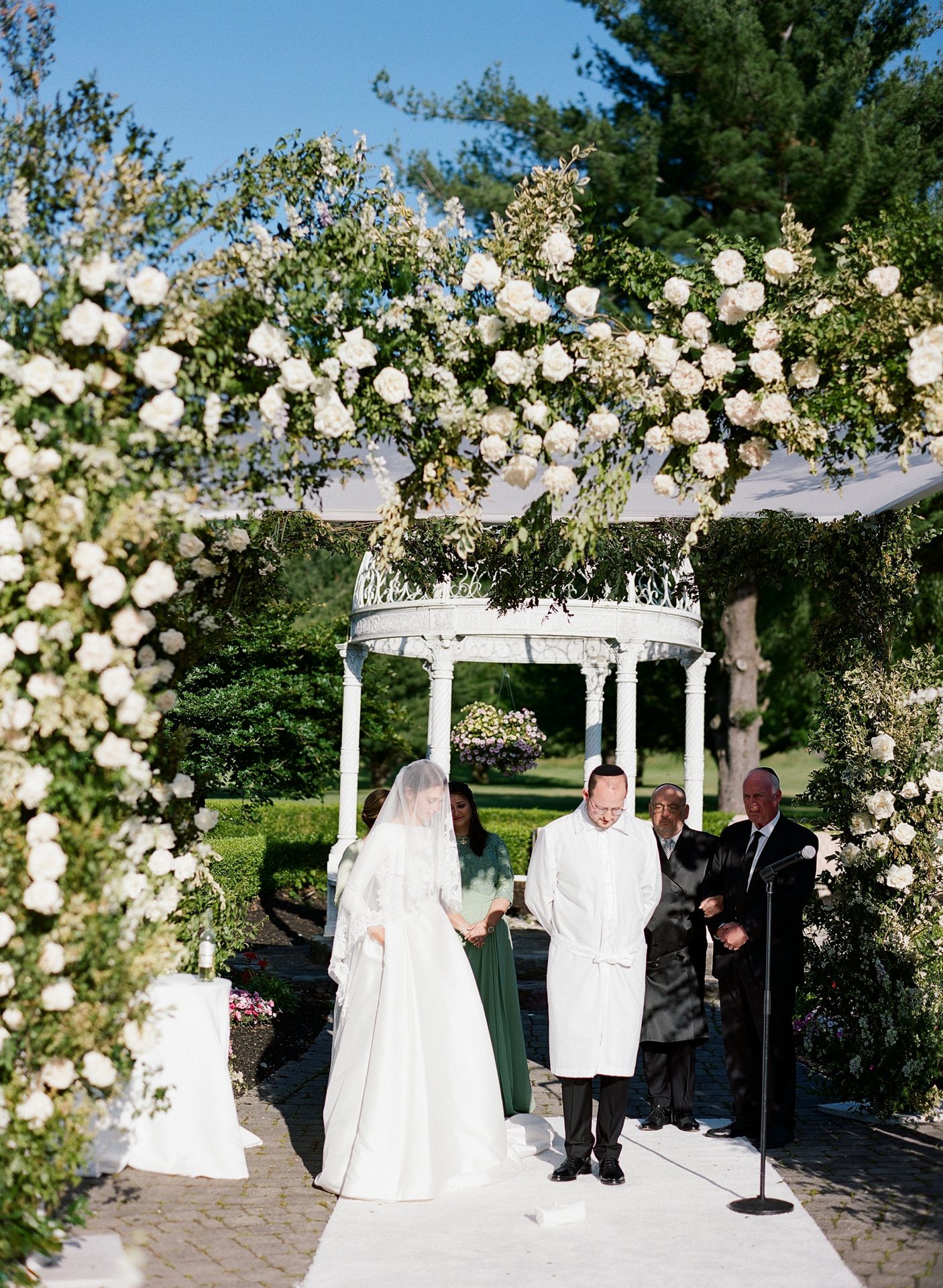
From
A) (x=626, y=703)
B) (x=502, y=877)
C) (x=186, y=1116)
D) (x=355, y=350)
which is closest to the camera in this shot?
(x=355, y=350)

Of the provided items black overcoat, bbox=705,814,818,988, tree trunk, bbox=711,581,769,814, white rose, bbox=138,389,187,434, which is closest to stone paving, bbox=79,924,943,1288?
black overcoat, bbox=705,814,818,988

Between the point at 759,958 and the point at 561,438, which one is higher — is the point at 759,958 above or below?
below

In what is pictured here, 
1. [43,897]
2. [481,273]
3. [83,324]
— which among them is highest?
[481,273]

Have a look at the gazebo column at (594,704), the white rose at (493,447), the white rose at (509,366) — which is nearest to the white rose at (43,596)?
the white rose at (493,447)

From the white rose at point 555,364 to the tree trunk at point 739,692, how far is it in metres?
18.5

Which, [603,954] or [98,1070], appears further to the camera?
[603,954]

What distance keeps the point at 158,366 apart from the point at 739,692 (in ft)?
65.4

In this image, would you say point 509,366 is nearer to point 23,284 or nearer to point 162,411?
point 162,411

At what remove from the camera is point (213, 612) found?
609 cm

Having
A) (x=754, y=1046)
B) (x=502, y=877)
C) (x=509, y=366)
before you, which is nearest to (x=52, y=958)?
(x=509, y=366)

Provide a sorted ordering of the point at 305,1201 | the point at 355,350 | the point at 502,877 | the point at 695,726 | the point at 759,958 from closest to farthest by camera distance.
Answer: the point at 355,350 < the point at 305,1201 < the point at 759,958 < the point at 502,877 < the point at 695,726

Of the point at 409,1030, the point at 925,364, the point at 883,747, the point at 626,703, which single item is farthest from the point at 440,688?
the point at 925,364

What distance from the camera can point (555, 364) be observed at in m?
4.75

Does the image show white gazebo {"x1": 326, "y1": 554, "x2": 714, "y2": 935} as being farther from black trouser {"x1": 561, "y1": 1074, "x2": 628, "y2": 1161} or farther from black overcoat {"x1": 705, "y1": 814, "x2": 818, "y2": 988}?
black trouser {"x1": 561, "y1": 1074, "x2": 628, "y2": 1161}
